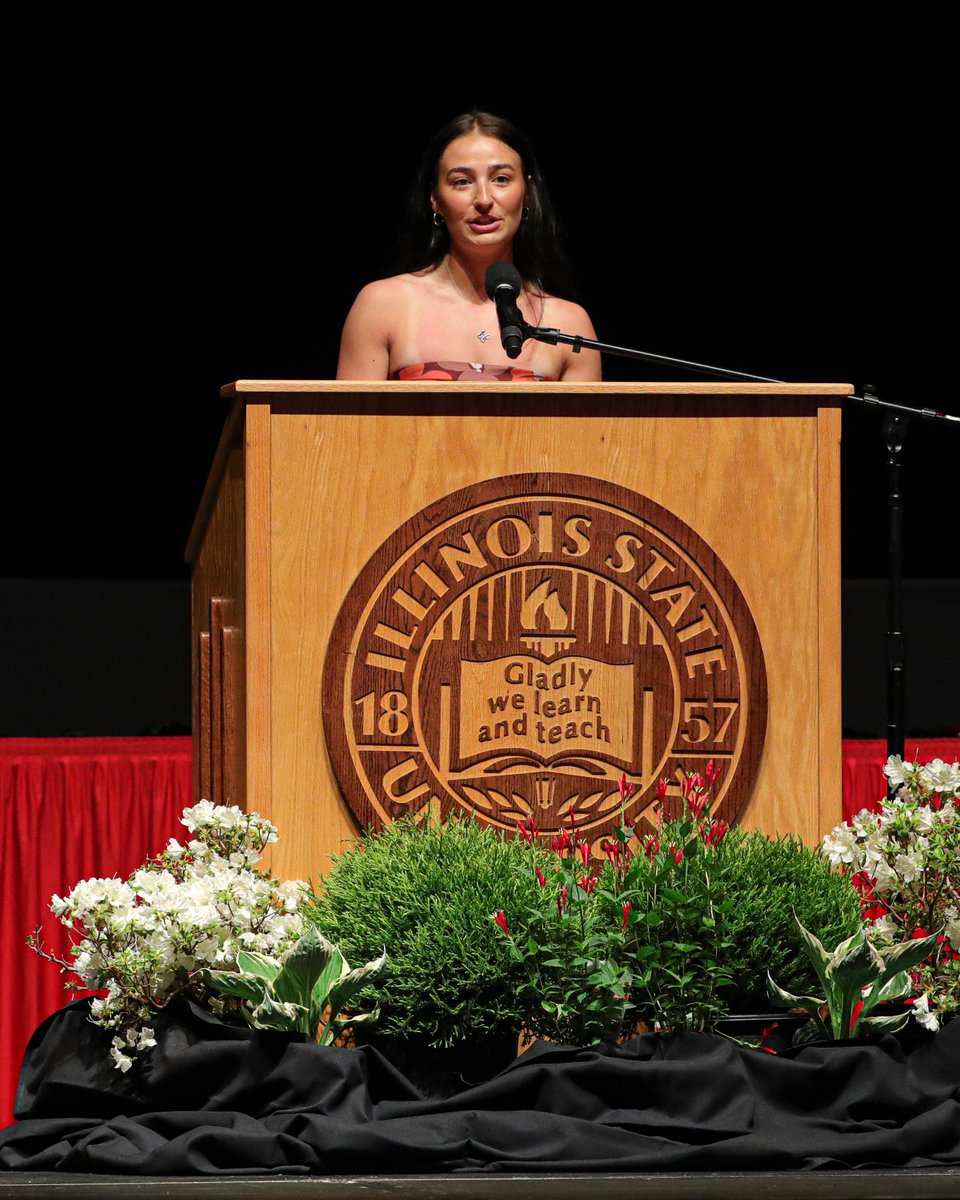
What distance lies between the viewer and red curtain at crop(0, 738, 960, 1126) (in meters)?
3.79

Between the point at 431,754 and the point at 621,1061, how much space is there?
0.51 m

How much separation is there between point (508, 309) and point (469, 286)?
43 centimetres

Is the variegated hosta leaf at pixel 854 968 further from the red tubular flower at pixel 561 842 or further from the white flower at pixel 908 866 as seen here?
the red tubular flower at pixel 561 842

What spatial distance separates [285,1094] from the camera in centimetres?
182

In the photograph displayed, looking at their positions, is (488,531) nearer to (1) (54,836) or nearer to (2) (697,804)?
(2) (697,804)

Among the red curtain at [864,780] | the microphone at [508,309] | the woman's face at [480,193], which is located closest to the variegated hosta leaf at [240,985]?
the microphone at [508,309]

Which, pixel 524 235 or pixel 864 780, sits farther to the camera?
pixel 864 780

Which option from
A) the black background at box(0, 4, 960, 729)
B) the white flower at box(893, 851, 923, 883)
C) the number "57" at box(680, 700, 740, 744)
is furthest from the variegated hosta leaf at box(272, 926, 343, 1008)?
the black background at box(0, 4, 960, 729)

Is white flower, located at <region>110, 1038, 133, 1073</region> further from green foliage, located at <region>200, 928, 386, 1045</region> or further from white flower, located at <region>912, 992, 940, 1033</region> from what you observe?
white flower, located at <region>912, 992, 940, 1033</region>

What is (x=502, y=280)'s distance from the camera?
248cm

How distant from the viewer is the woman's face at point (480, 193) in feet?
9.23

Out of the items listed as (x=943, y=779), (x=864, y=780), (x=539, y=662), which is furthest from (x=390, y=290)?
(x=864, y=780)

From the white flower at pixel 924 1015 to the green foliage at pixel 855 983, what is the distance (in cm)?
1

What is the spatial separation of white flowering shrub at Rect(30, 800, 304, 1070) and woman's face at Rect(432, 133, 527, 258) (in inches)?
49.4
